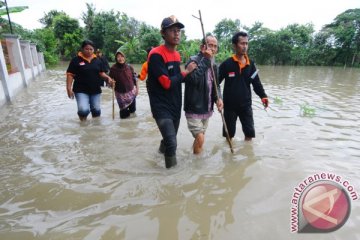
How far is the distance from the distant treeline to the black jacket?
27214 millimetres

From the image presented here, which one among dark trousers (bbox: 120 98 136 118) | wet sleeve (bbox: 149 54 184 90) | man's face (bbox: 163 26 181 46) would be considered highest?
man's face (bbox: 163 26 181 46)

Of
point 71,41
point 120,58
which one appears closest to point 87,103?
point 120,58

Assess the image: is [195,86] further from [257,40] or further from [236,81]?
[257,40]

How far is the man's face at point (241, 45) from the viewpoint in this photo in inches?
165

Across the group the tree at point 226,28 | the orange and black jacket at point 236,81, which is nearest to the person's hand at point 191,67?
the orange and black jacket at point 236,81

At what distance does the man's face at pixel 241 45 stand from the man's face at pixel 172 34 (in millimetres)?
1219

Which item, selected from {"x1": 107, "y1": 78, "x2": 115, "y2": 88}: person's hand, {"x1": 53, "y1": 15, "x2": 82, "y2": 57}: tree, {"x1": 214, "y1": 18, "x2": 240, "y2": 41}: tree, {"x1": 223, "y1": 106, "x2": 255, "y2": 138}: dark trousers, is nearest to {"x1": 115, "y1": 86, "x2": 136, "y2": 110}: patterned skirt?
{"x1": 107, "y1": 78, "x2": 115, "y2": 88}: person's hand

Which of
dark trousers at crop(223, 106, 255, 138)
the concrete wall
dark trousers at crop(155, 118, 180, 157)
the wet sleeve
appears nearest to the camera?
the wet sleeve

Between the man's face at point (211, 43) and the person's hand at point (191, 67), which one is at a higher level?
the man's face at point (211, 43)

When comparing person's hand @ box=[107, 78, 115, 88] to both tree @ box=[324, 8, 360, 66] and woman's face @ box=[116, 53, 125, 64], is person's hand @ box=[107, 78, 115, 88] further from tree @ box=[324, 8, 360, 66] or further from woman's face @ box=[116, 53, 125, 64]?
tree @ box=[324, 8, 360, 66]

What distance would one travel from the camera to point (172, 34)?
3.37 m

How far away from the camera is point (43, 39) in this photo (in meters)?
31.1

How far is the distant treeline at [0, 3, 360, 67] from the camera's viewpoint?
3294 centimetres

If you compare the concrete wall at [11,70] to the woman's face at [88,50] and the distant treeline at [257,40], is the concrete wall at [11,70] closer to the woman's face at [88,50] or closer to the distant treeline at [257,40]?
the woman's face at [88,50]
